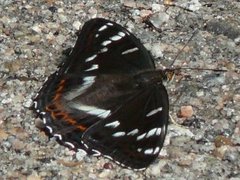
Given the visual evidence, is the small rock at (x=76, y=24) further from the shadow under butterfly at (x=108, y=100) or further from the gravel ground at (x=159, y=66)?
the shadow under butterfly at (x=108, y=100)

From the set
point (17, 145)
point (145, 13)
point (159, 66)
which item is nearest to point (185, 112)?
point (159, 66)

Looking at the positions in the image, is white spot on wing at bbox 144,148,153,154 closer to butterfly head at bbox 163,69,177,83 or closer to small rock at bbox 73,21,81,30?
butterfly head at bbox 163,69,177,83

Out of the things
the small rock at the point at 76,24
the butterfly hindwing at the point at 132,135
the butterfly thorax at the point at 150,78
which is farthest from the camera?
the small rock at the point at 76,24

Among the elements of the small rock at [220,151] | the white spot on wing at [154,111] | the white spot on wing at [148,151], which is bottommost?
the small rock at [220,151]

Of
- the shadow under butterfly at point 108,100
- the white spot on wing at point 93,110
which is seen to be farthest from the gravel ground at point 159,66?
the white spot on wing at point 93,110

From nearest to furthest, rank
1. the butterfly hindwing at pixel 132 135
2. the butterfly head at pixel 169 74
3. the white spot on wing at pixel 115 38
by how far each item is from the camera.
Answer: the butterfly hindwing at pixel 132 135
the white spot on wing at pixel 115 38
the butterfly head at pixel 169 74

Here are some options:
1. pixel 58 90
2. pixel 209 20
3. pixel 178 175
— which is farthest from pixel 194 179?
pixel 209 20
